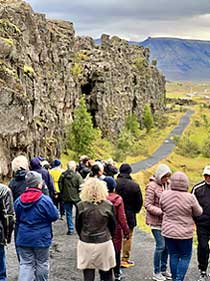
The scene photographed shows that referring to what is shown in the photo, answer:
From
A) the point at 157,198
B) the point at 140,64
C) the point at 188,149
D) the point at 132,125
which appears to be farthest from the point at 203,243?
the point at 140,64

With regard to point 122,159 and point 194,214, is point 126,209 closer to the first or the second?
point 194,214

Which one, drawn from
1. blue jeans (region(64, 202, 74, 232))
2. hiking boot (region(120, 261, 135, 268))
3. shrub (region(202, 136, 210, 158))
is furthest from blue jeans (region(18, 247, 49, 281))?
shrub (region(202, 136, 210, 158))

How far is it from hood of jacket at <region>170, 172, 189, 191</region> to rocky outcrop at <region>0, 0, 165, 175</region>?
46.6 feet

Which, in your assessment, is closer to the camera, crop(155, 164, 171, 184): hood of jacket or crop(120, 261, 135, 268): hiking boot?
crop(155, 164, 171, 184): hood of jacket

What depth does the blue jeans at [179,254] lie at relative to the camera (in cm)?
1111

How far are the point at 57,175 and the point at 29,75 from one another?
550 inches

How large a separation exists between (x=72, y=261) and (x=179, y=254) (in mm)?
4049

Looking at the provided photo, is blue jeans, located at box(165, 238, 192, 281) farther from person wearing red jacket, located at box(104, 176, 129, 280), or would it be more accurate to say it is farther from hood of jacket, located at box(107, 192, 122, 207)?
hood of jacket, located at box(107, 192, 122, 207)

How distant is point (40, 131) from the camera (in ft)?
117

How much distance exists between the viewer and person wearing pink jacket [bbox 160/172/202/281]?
1087 cm

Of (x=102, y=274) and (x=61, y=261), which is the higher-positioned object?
(x=102, y=274)

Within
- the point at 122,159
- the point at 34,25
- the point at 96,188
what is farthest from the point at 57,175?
the point at 122,159

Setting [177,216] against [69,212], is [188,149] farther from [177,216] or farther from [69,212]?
[177,216]

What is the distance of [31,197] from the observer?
996 cm
